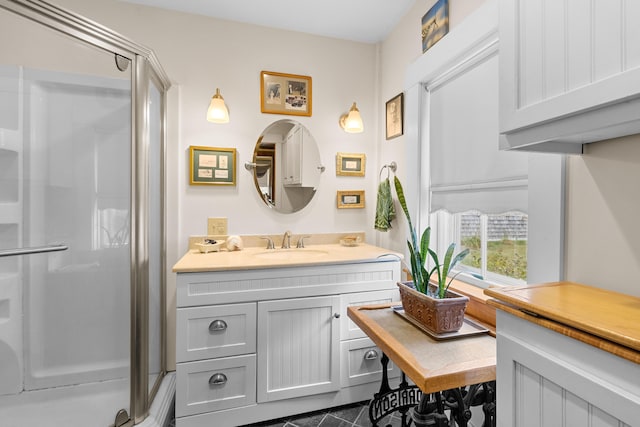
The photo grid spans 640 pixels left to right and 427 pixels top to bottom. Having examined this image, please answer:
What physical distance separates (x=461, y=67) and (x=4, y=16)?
75.5 inches

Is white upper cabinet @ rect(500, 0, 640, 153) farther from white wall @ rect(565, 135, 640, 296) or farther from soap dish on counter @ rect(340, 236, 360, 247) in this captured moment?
soap dish on counter @ rect(340, 236, 360, 247)

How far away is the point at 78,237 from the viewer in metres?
1.58

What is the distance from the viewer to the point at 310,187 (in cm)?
232

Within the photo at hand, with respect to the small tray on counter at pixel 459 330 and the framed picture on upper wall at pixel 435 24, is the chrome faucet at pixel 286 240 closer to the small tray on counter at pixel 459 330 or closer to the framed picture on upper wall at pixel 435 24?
the small tray on counter at pixel 459 330

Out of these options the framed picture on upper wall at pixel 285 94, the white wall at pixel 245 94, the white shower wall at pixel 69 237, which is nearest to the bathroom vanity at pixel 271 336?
the white shower wall at pixel 69 237

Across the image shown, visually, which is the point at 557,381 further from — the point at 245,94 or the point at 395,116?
the point at 245,94

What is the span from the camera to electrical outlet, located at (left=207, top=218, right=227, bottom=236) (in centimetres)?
211

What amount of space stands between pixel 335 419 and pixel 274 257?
994 millimetres

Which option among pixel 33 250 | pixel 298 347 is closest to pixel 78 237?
pixel 33 250

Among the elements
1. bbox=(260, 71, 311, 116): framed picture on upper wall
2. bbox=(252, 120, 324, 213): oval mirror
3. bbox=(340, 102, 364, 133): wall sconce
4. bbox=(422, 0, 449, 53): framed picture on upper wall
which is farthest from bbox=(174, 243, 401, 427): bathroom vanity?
bbox=(422, 0, 449, 53): framed picture on upper wall

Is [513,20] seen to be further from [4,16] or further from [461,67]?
[4,16]

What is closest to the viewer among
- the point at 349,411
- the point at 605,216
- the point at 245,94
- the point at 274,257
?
the point at 605,216

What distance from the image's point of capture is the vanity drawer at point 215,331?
1534mm

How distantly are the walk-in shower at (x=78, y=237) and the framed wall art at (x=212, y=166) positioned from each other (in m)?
0.37
